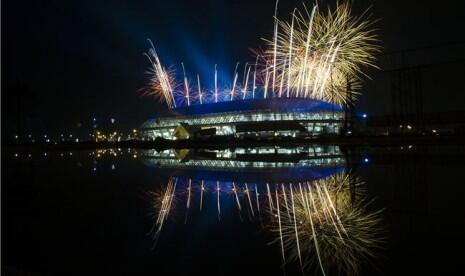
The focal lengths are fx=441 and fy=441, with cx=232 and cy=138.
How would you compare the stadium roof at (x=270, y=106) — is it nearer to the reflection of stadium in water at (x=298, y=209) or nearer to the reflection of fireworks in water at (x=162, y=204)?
the reflection of stadium in water at (x=298, y=209)

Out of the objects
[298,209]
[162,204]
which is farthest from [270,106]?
[298,209]

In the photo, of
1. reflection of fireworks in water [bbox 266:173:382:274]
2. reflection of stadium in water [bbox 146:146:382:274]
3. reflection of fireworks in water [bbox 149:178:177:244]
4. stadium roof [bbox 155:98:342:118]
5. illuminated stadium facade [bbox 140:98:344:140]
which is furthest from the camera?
stadium roof [bbox 155:98:342:118]

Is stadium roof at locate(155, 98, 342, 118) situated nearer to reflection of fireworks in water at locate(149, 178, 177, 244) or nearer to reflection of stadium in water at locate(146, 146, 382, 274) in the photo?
reflection of stadium in water at locate(146, 146, 382, 274)

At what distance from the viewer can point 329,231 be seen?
27.3ft

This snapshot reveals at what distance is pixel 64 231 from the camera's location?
920cm

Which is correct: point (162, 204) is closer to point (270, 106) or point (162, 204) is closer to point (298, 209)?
point (298, 209)

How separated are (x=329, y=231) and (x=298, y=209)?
89.7 inches

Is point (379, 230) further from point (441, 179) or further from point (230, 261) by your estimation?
point (441, 179)

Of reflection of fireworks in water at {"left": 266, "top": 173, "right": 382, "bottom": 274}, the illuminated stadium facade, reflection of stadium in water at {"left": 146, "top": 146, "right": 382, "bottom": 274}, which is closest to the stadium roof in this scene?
the illuminated stadium facade

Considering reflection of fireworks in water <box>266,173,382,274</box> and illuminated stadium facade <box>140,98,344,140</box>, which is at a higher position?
illuminated stadium facade <box>140,98,344,140</box>

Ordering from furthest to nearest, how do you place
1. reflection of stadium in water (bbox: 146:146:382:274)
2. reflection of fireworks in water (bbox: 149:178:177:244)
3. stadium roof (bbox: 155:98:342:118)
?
stadium roof (bbox: 155:98:342:118) < reflection of fireworks in water (bbox: 149:178:177:244) < reflection of stadium in water (bbox: 146:146:382:274)

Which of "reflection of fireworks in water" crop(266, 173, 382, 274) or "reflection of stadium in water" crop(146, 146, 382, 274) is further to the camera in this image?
"reflection of stadium in water" crop(146, 146, 382, 274)

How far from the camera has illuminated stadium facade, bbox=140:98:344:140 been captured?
279ft

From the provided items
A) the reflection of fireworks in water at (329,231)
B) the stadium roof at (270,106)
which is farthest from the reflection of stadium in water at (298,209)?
the stadium roof at (270,106)
